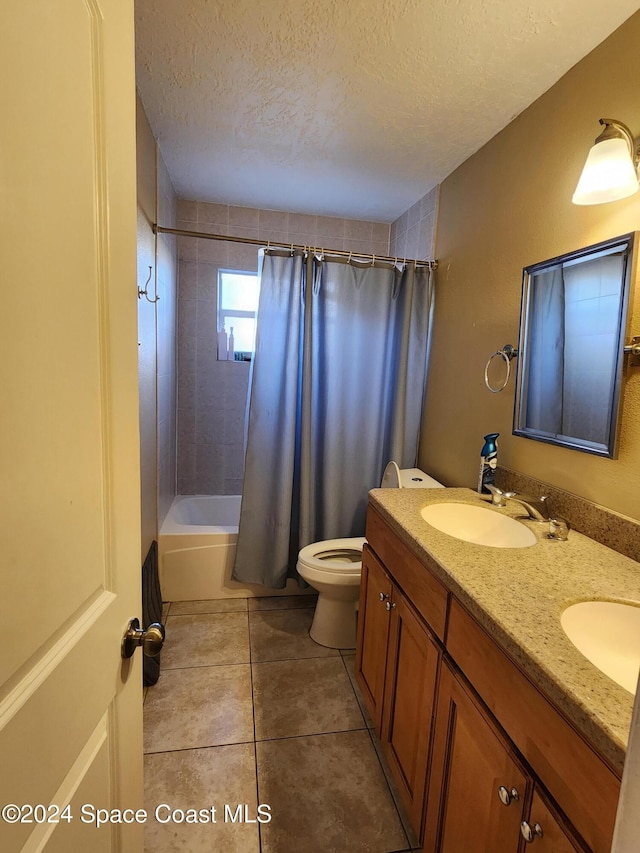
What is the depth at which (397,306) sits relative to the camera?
7.67ft

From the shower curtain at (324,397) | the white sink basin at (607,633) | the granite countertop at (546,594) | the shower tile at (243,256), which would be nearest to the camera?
the granite countertop at (546,594)

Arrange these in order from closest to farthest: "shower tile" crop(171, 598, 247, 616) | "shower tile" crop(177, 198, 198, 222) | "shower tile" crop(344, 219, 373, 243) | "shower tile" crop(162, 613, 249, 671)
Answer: "shower tile" crop(162, 613, 249, 671), "shower tile" crop(171, 598, 247, 616), "shower tile" crop(177, 198, 198, 222), "shower tile" crop(344, 219, 373, 243)

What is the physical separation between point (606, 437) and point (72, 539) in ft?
4.46

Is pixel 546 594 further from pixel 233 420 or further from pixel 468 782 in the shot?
pixel 233 420

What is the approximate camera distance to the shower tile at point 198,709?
1.54 meters

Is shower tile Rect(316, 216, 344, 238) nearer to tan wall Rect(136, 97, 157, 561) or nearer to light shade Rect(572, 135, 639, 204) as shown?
tan wall Rect(136, 97, 157, 561)

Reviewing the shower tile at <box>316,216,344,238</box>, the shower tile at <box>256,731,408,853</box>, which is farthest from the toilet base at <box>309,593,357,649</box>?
the shower tile at <box>316,216,344,238</box>

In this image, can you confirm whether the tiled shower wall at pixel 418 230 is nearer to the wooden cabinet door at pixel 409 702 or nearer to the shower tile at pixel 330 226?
the shower tile at pixel 330 226

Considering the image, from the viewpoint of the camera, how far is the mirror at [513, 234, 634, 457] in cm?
121

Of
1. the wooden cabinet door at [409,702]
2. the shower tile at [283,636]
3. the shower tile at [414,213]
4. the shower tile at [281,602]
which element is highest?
the shower tile at [414,213]

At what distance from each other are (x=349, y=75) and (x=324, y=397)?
Answer: 4.52ft

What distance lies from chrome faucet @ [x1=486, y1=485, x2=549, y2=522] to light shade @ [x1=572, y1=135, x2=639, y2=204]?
922mm

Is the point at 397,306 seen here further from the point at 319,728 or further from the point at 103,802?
the point at 103,802

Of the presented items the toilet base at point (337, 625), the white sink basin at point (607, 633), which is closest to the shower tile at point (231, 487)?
the toilet base at point (337, 625)
